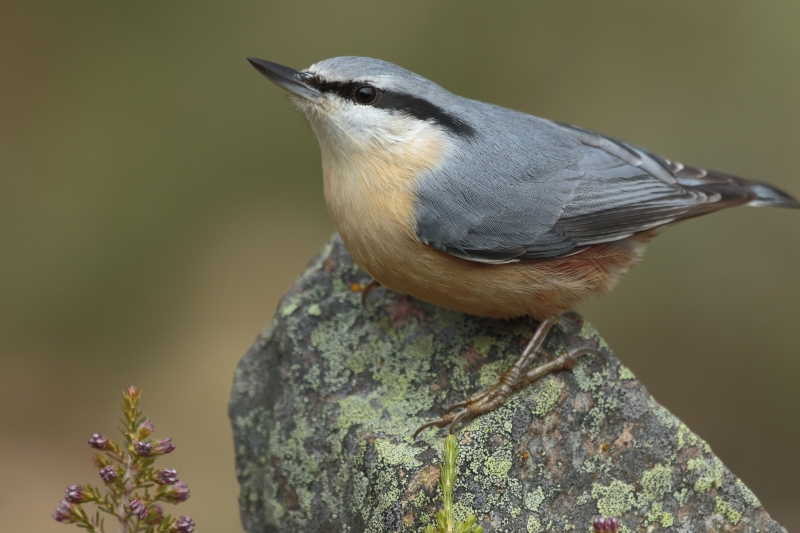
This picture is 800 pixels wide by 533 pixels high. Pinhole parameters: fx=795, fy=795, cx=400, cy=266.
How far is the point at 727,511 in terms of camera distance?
2.96m

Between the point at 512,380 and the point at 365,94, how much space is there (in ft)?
4.22

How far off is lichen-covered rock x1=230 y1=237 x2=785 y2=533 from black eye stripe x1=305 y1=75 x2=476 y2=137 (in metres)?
0.84

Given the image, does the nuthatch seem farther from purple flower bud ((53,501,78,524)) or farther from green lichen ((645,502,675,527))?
purple flower bud ((53,501,78,524))

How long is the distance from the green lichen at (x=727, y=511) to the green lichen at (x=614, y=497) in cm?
34

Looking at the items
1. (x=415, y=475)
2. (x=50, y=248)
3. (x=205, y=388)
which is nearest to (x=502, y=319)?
(x=415, y=475)

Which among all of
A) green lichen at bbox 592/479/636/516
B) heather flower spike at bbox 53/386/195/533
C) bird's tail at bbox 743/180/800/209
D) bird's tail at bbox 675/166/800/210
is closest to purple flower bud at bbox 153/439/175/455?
heather flower spike at bbox 53/386/195/533

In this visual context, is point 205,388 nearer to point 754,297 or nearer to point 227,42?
point 227,42

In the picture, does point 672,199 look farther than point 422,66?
No

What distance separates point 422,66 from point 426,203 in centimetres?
321

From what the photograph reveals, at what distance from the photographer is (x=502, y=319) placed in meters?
3.45

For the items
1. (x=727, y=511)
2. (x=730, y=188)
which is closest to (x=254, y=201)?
(x=730, y=188)

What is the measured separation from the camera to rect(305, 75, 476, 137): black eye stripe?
126 inches

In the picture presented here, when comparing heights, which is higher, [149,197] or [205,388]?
[149,197]

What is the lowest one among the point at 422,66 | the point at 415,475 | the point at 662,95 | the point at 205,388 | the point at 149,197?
the point at 415,475
